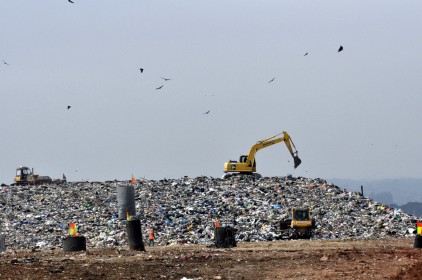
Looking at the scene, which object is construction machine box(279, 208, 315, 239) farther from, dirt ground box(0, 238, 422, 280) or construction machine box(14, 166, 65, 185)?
construction machine box(14, 166, 65, 185)

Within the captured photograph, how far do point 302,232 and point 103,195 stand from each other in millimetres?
11696

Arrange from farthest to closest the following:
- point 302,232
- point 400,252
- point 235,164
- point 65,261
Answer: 1. point 235,164
2. point 302,232
3. point 400,252
4. point 65,261

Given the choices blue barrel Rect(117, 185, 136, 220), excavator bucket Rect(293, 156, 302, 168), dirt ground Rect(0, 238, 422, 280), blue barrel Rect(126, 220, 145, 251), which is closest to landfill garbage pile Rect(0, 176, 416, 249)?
blue barrel Rect(117, 185, 136, 220)

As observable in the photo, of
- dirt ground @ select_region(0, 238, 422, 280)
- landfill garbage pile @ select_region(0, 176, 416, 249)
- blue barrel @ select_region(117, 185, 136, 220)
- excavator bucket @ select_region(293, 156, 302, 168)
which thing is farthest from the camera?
excavator bucket @ select_region(293, 156, 302, 168)

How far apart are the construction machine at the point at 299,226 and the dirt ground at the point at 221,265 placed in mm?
9157

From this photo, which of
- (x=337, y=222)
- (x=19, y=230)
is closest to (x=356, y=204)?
(x=337, y=222)

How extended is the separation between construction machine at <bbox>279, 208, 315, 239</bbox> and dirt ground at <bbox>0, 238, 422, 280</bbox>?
30.0ft

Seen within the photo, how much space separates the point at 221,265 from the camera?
16.1 metres

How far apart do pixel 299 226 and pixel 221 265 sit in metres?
12.9

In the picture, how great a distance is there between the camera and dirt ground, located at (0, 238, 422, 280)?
14.1 metres

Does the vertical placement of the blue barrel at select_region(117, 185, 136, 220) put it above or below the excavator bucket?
below

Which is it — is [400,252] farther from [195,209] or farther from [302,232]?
[195,209]

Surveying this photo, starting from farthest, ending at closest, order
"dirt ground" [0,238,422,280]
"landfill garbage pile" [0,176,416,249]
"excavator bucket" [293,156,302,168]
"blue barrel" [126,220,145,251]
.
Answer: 1. "excavator bucket" [293,156,302,168]
2. "landfill garbage pile" [0,176,416,249]
3. "blue barrel" [126,220,145,251]
4. "dirt ground" [0,238,422,280]

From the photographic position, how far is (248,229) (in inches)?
1171
